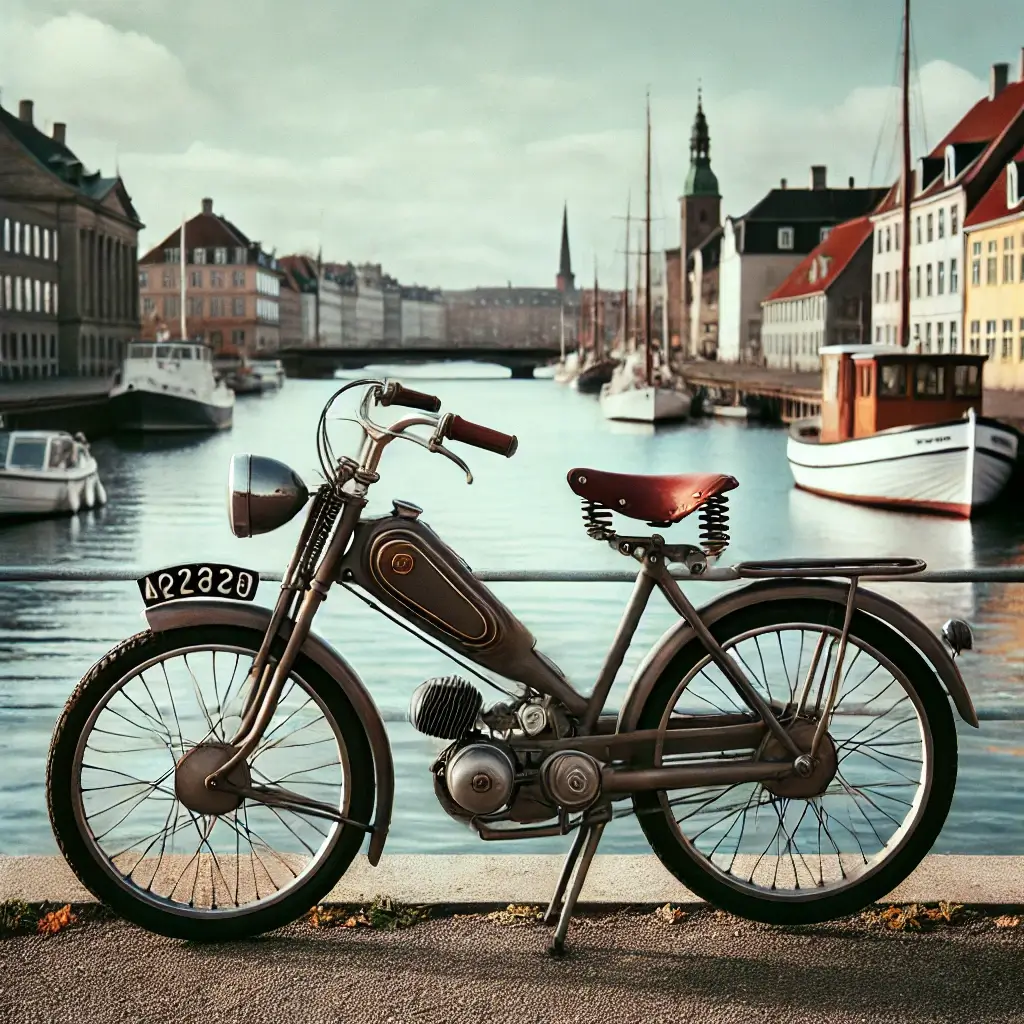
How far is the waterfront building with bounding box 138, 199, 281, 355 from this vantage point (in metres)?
74.0

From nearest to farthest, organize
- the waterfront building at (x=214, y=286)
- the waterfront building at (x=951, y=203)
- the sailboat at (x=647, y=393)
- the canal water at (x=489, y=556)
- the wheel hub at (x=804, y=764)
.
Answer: the wheel hub at (x=804, y=764), the canal water at (x=489, y=556), the waterfront building at (x=951, y=203), the sailboat at (x=647, y=393), the waterfront building at (x=214, y=286)

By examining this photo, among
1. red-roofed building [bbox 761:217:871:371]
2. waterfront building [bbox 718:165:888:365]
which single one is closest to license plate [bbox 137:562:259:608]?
red-roofed building [bbox 761:217:871:371]

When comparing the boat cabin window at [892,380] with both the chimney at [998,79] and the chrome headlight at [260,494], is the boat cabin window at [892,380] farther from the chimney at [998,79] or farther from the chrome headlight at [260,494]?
the chimney at [998,79]

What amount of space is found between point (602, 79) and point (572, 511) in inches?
1248

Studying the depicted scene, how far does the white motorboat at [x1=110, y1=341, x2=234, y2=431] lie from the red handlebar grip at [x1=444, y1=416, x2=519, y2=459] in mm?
41581

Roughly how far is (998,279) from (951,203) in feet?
12.7

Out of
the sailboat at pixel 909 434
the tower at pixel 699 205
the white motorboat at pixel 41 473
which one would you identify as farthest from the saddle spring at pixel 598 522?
the tower at pixel 699 205

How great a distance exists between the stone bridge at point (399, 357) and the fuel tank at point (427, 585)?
2490 inches

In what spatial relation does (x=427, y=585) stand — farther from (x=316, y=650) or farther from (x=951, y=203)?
(x=951, y=203)

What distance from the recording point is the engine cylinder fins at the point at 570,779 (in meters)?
2.23

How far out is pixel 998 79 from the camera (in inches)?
1587

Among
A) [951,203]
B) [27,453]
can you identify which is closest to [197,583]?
[27,453]

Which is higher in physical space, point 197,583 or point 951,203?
point 951,203

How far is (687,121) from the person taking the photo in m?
72.9
